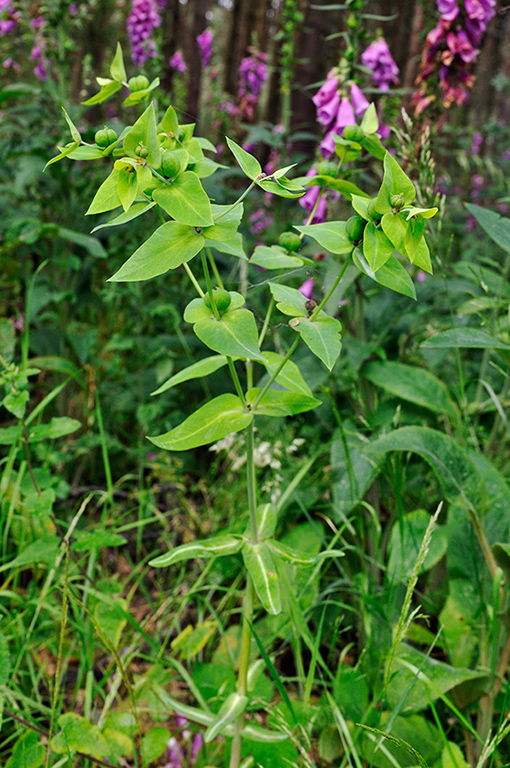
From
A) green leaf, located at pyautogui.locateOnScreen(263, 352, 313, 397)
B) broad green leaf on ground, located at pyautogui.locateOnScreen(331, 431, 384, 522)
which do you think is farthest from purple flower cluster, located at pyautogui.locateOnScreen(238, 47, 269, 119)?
green leaf, located at pyautogui.locateOnScreen(263, 352, 313, 397)

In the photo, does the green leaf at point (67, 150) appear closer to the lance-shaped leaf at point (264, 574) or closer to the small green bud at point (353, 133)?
the small green bud at point (353, 133)

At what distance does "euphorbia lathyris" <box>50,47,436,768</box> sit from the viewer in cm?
68

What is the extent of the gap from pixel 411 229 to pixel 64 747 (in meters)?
0.98

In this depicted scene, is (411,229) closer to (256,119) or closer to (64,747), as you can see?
(64,747)

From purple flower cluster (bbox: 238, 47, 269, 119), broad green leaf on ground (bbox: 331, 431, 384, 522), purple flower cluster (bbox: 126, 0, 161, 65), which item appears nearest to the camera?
broad green leaf on ground (bbox: 331, 431, 384, 522)

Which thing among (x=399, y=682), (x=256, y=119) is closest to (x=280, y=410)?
(x=399, y=682)

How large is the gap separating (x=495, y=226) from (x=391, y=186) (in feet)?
2.07

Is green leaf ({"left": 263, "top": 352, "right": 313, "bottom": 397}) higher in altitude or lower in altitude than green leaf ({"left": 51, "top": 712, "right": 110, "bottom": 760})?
higher

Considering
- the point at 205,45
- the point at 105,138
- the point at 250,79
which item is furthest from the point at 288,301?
the point at 205,45

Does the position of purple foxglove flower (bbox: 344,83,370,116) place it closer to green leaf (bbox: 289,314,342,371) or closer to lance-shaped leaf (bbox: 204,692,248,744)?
green leaf (bbox: 289,314,342,371)

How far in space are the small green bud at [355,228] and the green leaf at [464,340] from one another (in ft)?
1.06

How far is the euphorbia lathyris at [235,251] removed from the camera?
68cm

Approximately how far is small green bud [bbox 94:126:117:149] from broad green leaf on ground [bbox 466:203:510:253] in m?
0.79

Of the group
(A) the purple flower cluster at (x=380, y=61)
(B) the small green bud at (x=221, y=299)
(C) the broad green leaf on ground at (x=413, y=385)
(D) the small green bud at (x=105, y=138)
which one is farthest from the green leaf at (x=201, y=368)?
(A) the purple flower cluster at (x=380, y=61)
